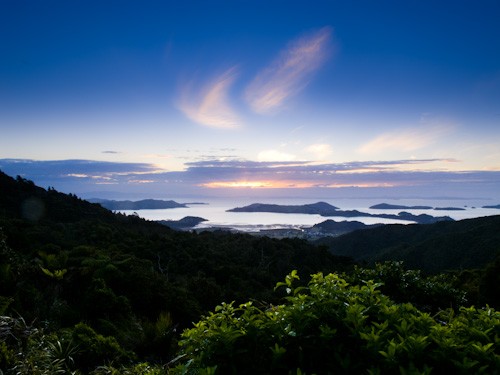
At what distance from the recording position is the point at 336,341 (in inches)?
109

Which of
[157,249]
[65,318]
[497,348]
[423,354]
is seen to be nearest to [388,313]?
[423,354]

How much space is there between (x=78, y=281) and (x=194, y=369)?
29.9 feet

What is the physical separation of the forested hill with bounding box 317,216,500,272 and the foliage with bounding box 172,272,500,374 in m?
45.5

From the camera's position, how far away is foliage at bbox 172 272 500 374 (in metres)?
2.51

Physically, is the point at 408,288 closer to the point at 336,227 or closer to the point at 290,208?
the point at 336,227

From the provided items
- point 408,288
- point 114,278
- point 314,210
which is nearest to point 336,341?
point 408,288

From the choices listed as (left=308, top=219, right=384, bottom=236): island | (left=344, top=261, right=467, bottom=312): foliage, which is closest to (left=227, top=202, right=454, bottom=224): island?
(left=308, top=219, right=384, bottom=236): island

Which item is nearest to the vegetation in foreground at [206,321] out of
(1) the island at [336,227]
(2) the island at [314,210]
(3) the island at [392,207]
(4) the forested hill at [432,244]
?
(4) the forested hill at [432,244]

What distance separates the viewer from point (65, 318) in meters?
8.13

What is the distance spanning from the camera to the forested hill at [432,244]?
189 feet

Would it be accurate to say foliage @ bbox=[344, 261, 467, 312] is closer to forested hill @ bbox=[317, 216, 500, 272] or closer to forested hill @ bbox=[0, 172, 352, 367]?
forested hill @ bbox=[0, 172, 352, 367]

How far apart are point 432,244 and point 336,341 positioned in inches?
2784

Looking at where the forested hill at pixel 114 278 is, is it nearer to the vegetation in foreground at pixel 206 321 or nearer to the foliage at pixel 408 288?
the vegetation in foreground at pixel 206 321

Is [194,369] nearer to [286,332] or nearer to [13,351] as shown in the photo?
[286,332]
